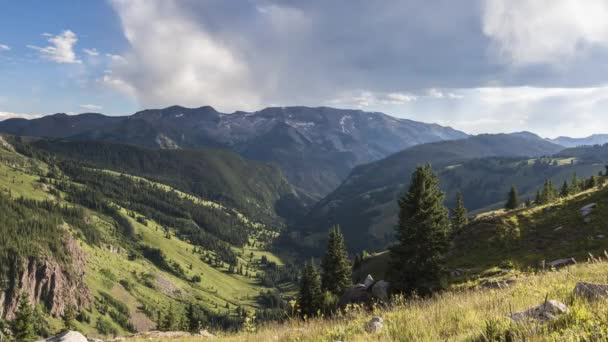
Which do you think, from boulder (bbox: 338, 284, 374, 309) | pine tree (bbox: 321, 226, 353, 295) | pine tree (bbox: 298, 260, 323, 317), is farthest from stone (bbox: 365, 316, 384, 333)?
pine tree (bbox: 321, 226, 353, 295)

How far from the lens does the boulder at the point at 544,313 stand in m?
5.35

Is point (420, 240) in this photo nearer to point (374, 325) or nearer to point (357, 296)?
point (357, 296)

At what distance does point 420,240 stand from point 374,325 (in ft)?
84.1

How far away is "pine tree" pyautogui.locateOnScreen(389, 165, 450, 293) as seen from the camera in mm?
30953

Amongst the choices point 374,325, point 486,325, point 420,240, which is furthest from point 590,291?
point 420,240

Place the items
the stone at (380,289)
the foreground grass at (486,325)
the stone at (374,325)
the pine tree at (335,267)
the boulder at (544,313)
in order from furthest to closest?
the pine tree at (335,267) < the stone at (380,289) < the stone at (374,325) < the boulder at (544,313) < the foreground grass at (486,325)

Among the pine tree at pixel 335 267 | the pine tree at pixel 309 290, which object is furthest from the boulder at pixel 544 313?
the pine tree at pixel 335 267

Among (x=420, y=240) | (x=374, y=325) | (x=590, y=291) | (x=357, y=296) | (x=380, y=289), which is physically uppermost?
(x=590, y=291)

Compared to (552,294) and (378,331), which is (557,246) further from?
(378,331)

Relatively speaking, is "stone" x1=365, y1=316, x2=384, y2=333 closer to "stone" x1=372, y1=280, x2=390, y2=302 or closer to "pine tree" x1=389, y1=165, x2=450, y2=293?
"stone" x1=372, y1=280, x2=390, y2=302

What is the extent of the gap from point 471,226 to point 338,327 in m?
43.0

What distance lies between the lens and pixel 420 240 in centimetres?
3162

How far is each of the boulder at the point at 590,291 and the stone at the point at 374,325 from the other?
3.72 metres

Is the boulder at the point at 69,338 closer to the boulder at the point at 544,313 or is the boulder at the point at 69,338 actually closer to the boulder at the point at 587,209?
the boulder at the point at 544,313
